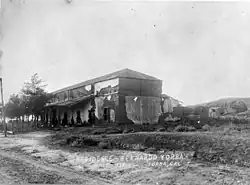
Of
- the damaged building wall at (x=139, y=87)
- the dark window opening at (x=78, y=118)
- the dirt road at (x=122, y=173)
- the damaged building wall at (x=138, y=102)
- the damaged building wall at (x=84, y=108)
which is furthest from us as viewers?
the dark window opening at (x=78, y=118)

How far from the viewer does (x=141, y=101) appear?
75.5ft

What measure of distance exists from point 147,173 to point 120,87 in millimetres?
16558

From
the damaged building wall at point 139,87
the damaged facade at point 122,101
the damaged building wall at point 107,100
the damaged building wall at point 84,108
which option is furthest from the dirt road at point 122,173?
the damaged building wall at point 84,108

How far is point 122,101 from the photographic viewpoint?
2234 cm

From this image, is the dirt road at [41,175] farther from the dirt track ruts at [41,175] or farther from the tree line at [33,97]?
the tree line at [33,97]

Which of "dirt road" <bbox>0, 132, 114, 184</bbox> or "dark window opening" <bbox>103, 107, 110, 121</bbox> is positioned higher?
"dark window opening" <bbox>103, 107, 110, 121</bbox>

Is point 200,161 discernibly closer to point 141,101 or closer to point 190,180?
point 190,180

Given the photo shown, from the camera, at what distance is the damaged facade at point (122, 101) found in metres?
22.4

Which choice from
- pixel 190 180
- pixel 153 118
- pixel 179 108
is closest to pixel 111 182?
pixel 190 180

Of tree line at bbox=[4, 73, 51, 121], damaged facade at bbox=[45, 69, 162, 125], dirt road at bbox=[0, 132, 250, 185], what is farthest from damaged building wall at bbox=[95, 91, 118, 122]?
dirt road at bbox=[0, 132, 250, 185]

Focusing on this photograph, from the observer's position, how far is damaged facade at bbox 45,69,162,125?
73.5 ft

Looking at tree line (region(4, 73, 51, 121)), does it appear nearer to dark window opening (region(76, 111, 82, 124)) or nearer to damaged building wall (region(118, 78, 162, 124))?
dark window opening (region(76, 111, 82, 124))

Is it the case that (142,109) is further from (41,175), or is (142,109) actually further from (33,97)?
(41,175)

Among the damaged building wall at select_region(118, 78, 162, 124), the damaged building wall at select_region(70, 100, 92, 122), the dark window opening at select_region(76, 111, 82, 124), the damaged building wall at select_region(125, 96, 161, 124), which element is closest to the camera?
the damaged building wall at select_region(118, 78, 162, 124)
